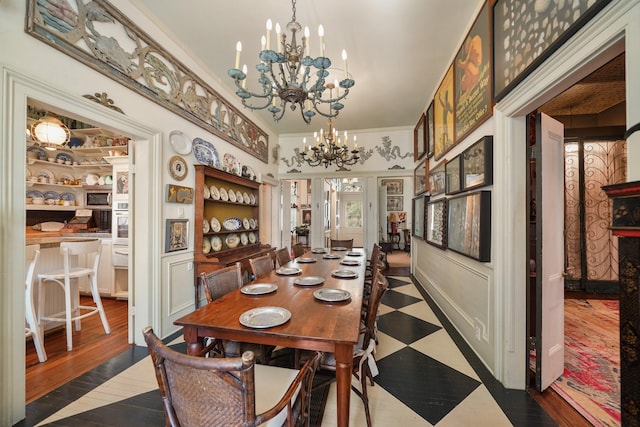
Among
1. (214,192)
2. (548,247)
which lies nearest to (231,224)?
(214,192)

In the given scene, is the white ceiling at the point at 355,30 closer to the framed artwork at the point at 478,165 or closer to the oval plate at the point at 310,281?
the framed artwork at the point at 478,165

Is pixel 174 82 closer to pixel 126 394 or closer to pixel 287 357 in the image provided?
pixel 126 394

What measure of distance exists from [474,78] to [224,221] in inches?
141

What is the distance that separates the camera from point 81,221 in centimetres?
425

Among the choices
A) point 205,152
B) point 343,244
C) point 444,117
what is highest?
point 444,117

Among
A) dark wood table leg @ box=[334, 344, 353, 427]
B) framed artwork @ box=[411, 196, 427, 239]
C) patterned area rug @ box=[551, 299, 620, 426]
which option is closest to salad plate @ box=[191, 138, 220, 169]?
dark wood table leg @ box=[334, 344, 353, 427]

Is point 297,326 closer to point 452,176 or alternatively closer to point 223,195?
point 452,176

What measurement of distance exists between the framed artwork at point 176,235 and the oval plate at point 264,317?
178 cm

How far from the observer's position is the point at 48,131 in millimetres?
3123

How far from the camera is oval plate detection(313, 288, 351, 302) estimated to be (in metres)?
1.63

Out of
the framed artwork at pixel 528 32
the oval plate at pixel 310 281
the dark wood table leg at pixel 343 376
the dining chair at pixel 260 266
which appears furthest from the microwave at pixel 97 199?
the framed artwork at pixel 528 32

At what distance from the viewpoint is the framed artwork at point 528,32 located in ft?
4.07

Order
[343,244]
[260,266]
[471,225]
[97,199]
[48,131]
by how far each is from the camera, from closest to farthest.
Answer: [471,225]
[260,266]
[48,131]
[97,199]
[343,244]

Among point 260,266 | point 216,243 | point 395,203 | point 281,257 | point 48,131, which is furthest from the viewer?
point 395,203
